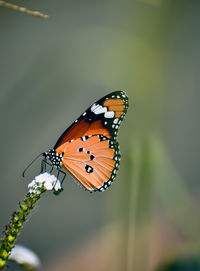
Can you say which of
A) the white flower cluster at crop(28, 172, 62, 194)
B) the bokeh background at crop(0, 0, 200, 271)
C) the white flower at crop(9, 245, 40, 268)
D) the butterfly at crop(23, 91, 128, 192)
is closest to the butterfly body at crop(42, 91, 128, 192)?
the butterfly at crop(23, 91, 128, 192)

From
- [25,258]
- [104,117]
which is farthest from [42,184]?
[104,117]

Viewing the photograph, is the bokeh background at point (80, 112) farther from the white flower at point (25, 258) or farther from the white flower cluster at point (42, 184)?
the white flower cluster at point (42, 184)

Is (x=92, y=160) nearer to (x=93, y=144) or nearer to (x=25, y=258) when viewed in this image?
(x=93, y=144)

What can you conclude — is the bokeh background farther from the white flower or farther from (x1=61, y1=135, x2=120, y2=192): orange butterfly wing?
the white flower

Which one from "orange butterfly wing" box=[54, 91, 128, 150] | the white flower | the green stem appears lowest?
the white flower

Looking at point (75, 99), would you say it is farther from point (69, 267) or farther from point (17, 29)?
point (69, 267)

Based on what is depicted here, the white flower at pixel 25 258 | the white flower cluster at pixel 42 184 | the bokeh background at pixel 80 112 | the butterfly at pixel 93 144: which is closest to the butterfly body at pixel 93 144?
the butterfly at pixel 93 144
